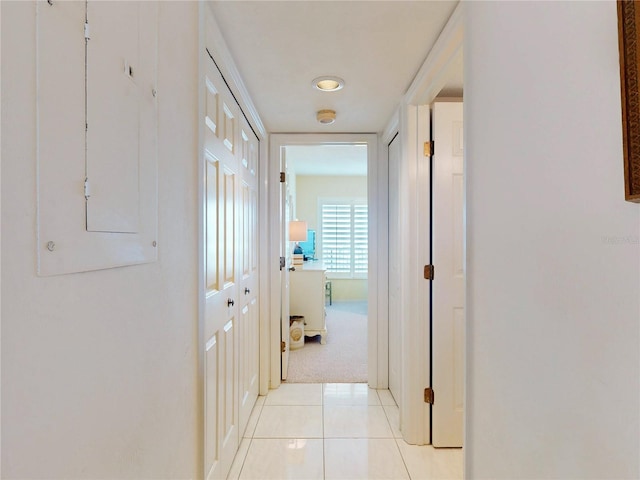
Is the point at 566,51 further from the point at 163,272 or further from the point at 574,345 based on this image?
the point at 163,272

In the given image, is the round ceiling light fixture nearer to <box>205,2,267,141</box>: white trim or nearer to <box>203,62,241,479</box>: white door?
<box>205,2,267,141</box>: white trim

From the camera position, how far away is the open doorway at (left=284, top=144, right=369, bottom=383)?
330cm

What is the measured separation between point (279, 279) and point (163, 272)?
181cm

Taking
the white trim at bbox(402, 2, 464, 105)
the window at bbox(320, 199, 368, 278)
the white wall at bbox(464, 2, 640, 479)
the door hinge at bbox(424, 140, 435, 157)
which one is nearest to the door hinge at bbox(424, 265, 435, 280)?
the door hinge at bbox(424, 140, 435, 157)

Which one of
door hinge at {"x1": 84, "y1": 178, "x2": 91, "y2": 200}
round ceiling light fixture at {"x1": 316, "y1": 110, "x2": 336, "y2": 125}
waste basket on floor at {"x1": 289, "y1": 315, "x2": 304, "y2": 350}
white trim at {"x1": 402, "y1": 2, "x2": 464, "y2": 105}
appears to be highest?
round ceiling light fixture at {"x1": 316, "y1": 110, "x2": 336, "y2": 125}

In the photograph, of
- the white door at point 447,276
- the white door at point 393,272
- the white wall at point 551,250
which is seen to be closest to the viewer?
the white wall at point 551,250

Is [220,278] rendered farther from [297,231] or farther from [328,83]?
[297,231]

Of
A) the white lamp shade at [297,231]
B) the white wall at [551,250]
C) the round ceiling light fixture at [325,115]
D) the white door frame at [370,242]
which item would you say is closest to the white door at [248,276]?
the white door frame at [370,242]

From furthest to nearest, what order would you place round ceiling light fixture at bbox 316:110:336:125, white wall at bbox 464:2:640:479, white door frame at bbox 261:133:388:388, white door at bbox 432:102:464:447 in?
white door frame at bbox 261:133:388:388 < round ceiling light fixture at bbox 316:110:336:125 < white door at bbox 432:102:464:447 < white wall at bbox 464:2:640:479

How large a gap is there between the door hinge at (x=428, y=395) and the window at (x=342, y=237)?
163 inches

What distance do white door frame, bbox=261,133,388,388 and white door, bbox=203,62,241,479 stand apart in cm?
84

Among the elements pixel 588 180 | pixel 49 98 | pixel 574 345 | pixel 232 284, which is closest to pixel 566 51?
pixel 588 180

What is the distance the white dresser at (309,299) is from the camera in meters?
3.85

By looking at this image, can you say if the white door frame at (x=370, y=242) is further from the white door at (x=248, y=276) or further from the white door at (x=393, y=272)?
the white door at (x=248, y=276)
